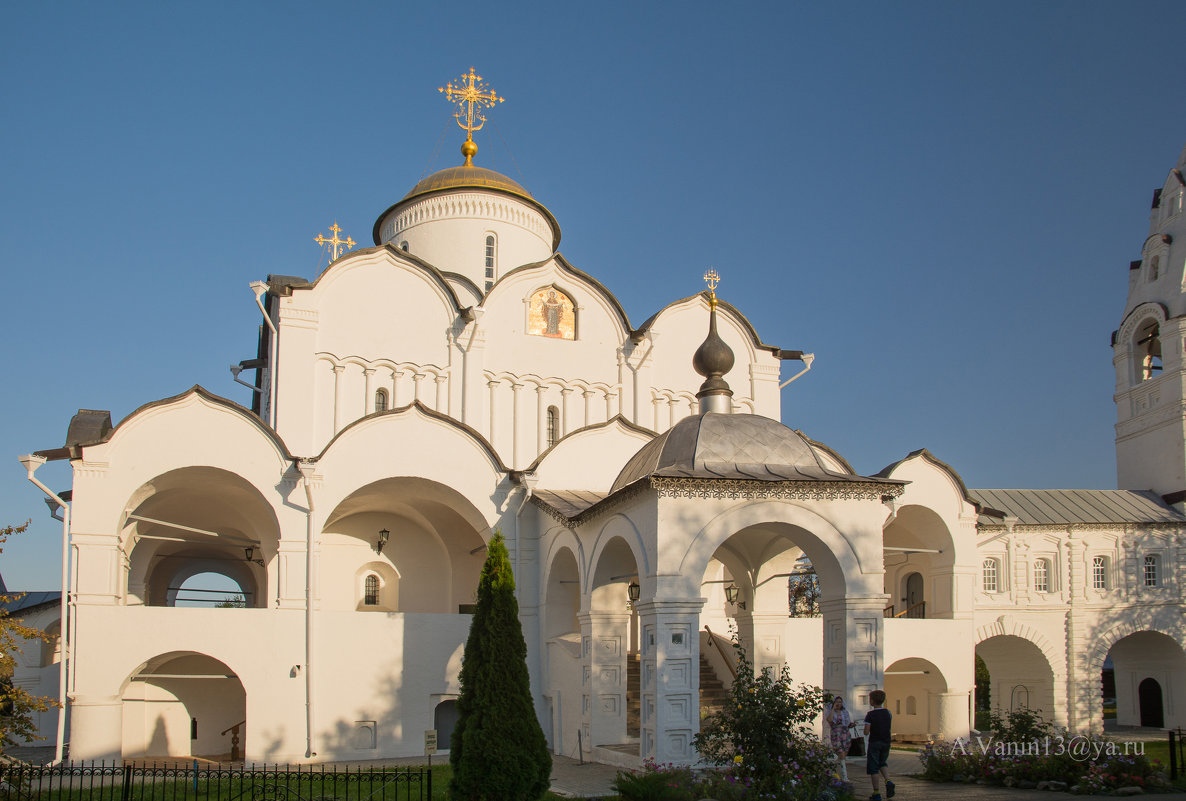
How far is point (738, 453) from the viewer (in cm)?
1262

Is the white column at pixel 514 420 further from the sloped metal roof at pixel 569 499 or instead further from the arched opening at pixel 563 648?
the arched opening at pixel 563 648

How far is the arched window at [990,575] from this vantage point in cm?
2173

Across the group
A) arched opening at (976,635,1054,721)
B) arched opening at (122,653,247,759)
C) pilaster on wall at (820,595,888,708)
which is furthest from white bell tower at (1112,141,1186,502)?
arched opening at (122,653,247,759)

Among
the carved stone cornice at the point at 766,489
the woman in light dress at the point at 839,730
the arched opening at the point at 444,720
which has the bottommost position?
the arched opening at the point at 444,720

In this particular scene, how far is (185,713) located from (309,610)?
3.77 m

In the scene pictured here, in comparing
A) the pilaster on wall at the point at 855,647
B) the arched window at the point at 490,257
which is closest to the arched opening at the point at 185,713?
the arched window at the point at 490,257

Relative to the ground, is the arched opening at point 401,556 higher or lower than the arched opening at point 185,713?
higher

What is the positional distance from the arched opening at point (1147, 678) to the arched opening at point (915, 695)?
17.8ft

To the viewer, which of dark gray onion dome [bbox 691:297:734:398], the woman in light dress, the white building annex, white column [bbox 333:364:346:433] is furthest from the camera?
white column [bbox 333:364:346:433]

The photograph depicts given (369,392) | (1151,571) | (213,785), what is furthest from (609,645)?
(1151,571)

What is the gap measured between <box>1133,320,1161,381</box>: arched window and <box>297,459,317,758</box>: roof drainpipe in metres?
19.4

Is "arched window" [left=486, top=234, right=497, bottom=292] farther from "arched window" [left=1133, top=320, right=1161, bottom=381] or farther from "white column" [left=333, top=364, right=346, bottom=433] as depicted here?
"arched window" [left=1133, top=320, right=1161, bottom=381]

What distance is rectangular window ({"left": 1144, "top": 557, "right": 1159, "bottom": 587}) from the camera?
2238 centimetres

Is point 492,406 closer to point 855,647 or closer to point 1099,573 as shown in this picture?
point 855,647
